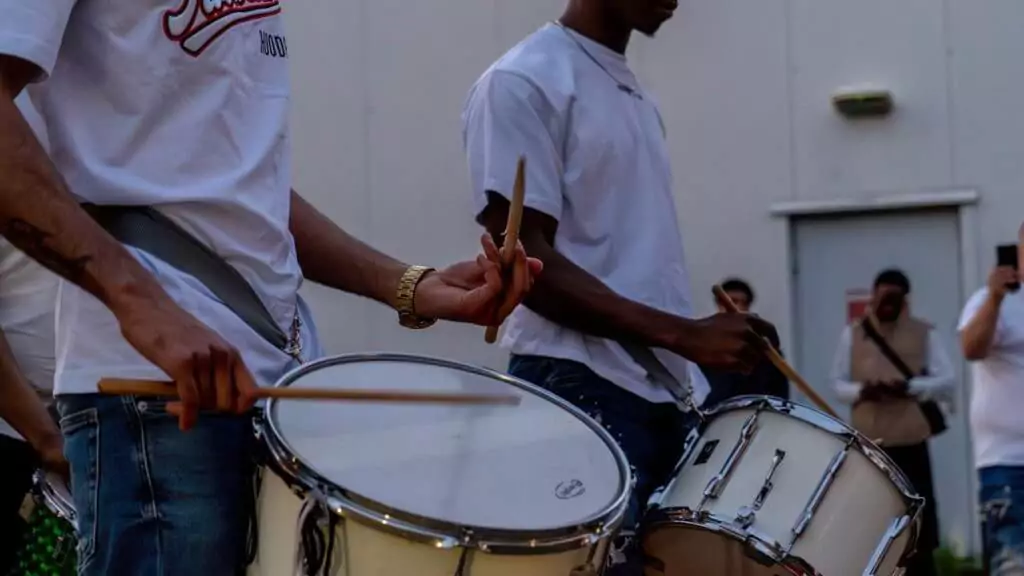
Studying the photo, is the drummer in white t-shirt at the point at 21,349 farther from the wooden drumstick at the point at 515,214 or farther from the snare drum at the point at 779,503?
the wooden drumstick at the point at 515,214

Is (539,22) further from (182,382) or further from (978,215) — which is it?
(182,382)

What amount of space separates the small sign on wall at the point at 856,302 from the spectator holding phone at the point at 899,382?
119 cm

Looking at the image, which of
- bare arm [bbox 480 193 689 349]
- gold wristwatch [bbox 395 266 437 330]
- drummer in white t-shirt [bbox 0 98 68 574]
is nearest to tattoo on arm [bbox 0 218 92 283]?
gold wristwatch [bbox 395 266 437 330]

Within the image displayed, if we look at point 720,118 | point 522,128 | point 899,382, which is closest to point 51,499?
point 522,128

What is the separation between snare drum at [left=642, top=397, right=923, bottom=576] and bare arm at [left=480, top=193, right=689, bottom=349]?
250mm

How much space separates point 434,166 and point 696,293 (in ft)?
6.40

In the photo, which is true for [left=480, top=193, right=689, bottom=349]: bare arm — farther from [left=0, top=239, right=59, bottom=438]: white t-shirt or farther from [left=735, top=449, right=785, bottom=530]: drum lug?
[left=0, top=239, right=59, bottom=438]: white t-shirt

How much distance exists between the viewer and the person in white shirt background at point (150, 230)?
6.46ft

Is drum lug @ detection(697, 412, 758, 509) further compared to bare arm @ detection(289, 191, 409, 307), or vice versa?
drum lug @ detection(697, 412, 758, 509)

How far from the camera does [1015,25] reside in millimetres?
9523

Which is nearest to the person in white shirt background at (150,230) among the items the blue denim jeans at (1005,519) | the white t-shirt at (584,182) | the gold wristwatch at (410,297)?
the gold wristwatch at (410,297)

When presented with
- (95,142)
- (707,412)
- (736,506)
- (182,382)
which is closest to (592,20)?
(707,412)

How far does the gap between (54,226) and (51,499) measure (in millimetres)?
1620

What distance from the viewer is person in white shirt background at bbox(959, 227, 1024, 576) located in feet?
20.7
